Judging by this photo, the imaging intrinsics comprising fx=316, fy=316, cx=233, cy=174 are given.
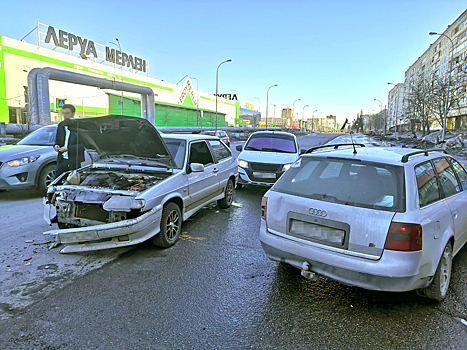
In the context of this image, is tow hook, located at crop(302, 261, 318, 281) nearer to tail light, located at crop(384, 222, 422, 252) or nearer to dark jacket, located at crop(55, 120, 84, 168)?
tail light, located at crop(384, 222, 422, 252)

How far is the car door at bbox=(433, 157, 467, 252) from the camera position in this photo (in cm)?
323

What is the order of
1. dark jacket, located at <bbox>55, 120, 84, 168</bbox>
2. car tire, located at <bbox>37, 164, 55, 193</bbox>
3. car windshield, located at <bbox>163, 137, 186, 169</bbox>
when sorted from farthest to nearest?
car tire, located at <bbox>37, 164, 55, 193</bbox> < dark jacket, located at <bbox>55, 120, 84, 168</bbox> < car windshield, located at <bbox>163, 137, 186, 169</bbox>

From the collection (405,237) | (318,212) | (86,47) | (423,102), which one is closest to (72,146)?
(318,212)

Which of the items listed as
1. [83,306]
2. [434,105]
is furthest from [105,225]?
[434,105]

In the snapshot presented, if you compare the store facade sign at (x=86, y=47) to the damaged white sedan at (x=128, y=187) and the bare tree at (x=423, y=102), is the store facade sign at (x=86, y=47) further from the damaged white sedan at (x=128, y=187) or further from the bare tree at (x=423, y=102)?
the bare tree at (x=423, y=102)

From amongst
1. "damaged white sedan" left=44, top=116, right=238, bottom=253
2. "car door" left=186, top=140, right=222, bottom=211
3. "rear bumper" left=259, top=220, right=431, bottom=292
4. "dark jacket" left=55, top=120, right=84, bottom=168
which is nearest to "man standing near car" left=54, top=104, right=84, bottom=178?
"dark jacket" left=55, top=120, right=84, bottom=168

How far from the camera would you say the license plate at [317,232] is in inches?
110

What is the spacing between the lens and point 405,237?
8.36ft

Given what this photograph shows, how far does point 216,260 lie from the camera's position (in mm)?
4031

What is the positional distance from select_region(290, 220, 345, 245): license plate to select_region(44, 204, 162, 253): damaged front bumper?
1.84 meters

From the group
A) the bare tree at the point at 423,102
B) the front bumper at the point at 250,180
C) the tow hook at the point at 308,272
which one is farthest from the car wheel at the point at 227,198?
the bare tree at the point at 423,102

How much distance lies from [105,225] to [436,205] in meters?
3.50

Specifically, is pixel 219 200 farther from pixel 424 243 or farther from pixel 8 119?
pixel 8 119

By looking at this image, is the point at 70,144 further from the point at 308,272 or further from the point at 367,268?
the point at 367,268
